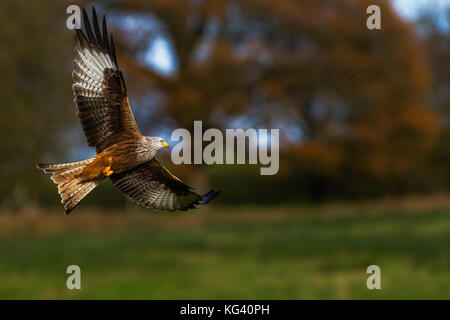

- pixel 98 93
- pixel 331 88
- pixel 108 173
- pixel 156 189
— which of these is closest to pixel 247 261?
pixel 331 88

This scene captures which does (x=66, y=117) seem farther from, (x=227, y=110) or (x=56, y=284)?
(x=227, y=110)

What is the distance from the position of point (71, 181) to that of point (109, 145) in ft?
0.39

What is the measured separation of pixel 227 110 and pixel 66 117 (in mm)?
16215

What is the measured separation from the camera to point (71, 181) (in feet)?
4.59

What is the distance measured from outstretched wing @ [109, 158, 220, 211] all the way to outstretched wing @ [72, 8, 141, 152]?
4.1 inches

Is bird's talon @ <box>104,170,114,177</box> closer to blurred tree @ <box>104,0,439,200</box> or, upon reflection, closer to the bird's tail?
the bird's tail

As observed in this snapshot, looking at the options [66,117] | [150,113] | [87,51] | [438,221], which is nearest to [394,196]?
[438,221]

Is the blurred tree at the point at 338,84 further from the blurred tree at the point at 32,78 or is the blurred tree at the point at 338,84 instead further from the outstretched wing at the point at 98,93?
the outstretched wing at the point at 98,93

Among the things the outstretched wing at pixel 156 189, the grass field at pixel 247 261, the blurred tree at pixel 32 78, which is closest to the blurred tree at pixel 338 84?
the grass field at pixel 247 261

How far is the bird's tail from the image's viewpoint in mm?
1352

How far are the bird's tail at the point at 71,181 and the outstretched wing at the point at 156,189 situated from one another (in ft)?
0.27

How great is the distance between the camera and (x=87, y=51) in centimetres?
150

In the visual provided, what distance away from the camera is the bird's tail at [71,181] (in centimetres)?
135

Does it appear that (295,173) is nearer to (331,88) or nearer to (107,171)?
(331,88)
